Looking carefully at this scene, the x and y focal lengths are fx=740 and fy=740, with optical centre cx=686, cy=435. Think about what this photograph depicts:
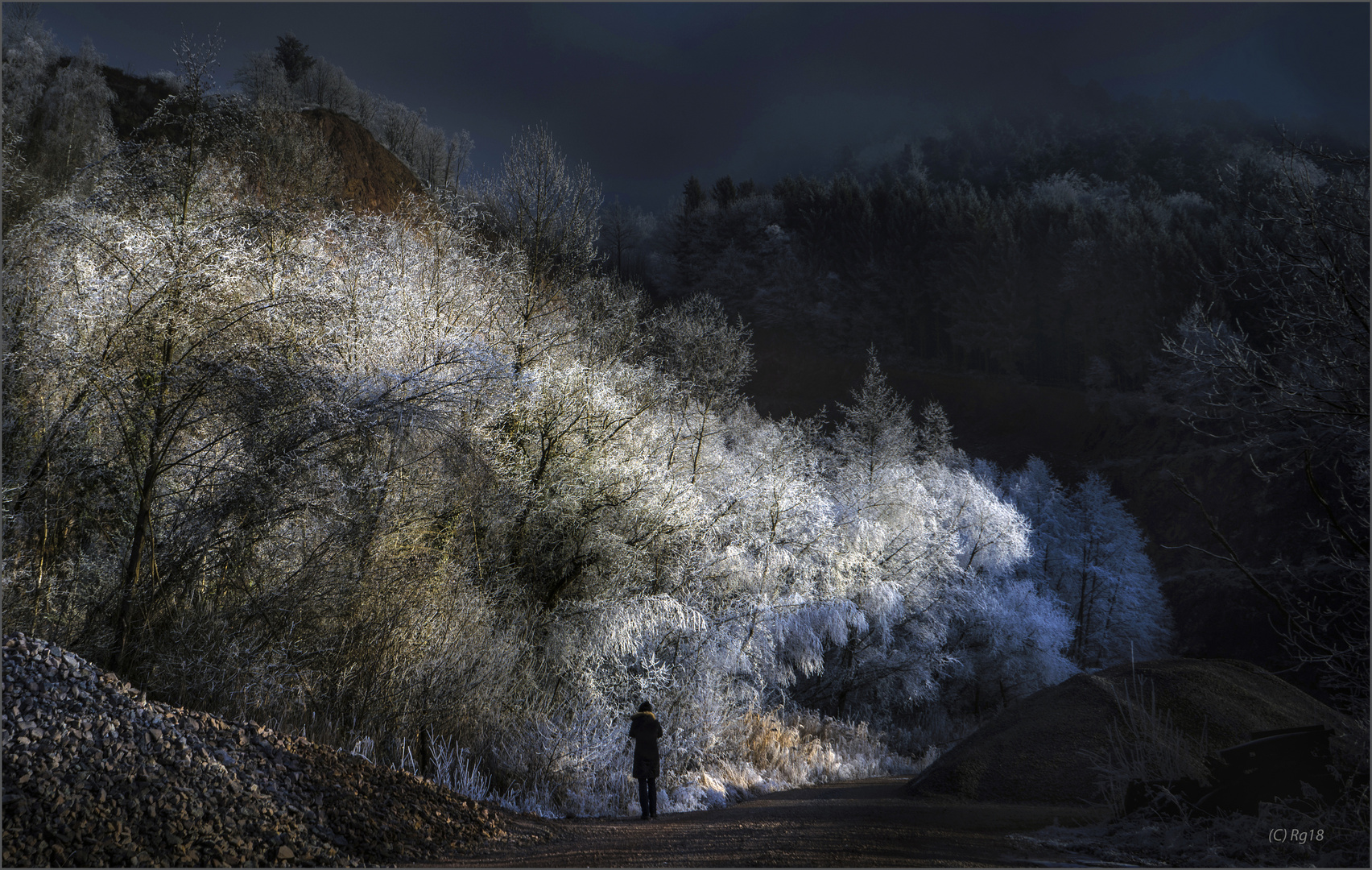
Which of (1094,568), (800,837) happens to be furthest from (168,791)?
(1094,568)

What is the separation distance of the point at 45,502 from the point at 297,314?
3393mm

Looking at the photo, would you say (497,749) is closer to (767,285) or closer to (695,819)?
(695,819)

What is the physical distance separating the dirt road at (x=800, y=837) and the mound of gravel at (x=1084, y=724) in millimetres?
561

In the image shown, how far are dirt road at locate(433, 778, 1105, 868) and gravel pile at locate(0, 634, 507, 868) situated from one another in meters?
0.74


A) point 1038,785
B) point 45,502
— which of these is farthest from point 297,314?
point 1038,785

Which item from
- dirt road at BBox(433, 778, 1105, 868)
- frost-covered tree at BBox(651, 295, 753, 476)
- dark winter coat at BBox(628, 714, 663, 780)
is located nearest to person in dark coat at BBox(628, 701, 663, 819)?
dark winter coat at BBox(628, 714, 663, 780)

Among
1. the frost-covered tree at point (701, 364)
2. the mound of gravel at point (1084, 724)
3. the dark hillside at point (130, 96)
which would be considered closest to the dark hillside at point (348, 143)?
the dark hillside at point (130, 96)

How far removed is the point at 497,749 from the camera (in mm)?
8828

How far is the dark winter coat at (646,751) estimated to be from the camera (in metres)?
8.48

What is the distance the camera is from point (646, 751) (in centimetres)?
852

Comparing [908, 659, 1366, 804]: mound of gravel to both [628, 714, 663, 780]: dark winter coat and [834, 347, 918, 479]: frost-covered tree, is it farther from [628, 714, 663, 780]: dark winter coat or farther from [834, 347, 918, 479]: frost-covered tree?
[834, 347, 918, 479]: frost-covered tree

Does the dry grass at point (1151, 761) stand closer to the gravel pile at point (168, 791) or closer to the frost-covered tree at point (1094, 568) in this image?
the gravel pile at point (168, 791)

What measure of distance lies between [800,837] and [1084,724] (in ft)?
17.2

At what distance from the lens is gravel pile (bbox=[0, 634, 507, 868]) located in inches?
176
